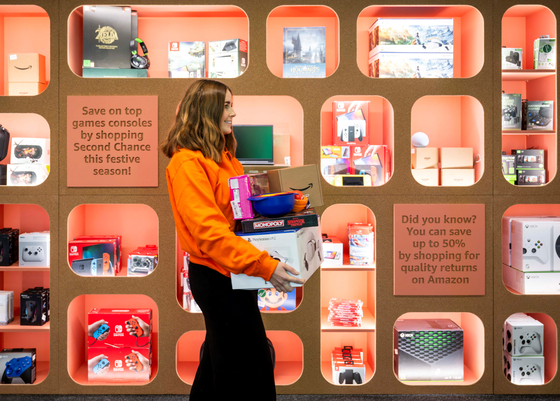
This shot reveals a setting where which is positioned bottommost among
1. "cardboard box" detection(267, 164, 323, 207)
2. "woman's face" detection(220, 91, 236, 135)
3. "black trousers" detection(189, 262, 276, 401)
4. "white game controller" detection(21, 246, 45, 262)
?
"black trousers" detection(189, 262, 276, 401)

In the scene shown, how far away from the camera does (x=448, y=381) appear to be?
2.70 meters

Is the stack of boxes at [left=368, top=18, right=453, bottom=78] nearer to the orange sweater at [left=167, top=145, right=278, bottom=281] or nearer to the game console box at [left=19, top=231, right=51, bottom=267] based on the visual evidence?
the orange sweater at [left=167, top=145, right=278, bottom=281]

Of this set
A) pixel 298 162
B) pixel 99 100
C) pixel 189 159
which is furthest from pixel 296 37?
pixel 189 159

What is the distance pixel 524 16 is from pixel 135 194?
2905 mm

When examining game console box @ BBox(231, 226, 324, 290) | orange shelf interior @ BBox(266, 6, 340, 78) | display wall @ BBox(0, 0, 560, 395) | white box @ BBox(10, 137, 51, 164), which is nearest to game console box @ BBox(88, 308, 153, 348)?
display wall @ BBox(0, 0, 560, 395)

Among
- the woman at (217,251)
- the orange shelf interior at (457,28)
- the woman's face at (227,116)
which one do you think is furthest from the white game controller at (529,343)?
the woman's face at (227,116)

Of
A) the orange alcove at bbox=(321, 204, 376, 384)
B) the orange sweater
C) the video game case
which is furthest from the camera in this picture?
the orange alcove at bbox=(321, 204, 376, 384)

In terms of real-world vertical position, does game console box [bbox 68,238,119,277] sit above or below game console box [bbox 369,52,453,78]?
below

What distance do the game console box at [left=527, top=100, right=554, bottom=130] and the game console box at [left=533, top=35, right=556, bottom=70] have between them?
223 millimetres

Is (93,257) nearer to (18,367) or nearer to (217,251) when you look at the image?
(18,367)

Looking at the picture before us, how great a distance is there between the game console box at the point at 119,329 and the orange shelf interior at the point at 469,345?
169cm

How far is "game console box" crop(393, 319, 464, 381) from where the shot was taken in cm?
270

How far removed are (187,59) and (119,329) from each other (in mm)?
1788

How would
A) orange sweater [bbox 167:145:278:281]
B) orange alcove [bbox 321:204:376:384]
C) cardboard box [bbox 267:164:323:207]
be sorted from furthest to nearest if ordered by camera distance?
1. orange alcove [bbox 321:204:376:384]
2. cardboard box [bbox 267:164:323:207]
3. orange sweater [bbox 167:145:278:281]
